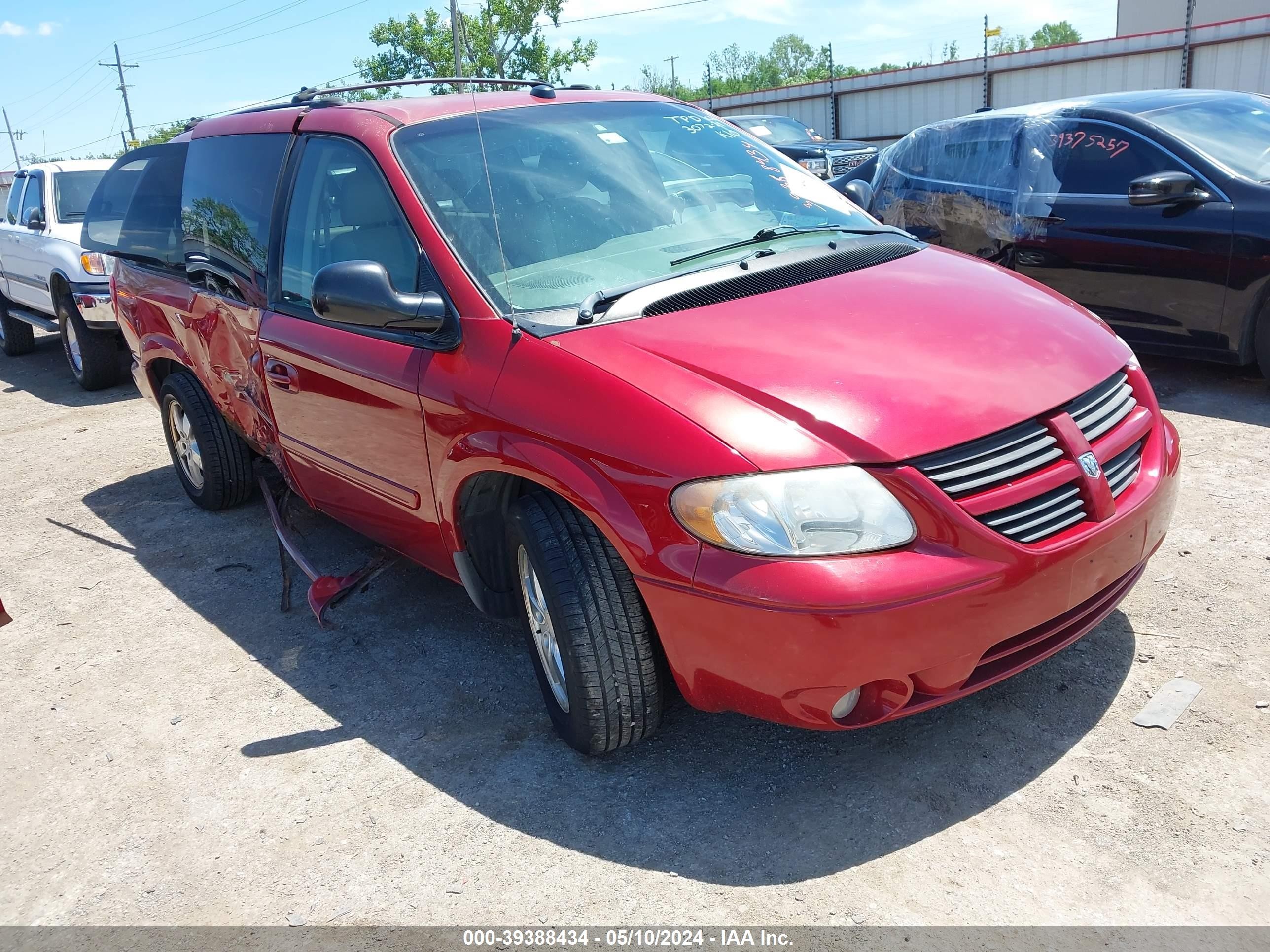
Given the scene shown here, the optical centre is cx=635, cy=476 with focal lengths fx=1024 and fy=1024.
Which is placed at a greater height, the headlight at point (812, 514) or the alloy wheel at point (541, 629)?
the headlight at point (812, 514)

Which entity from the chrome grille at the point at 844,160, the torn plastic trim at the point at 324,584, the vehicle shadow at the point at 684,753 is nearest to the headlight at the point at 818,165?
the chrome grille at the point at 844,160

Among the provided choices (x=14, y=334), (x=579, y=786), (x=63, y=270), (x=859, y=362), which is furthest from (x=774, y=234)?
(x=14, y=334)

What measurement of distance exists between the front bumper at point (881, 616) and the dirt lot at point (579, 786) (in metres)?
0.35

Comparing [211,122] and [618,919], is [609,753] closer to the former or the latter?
[618,919]

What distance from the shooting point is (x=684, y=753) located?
2.92m

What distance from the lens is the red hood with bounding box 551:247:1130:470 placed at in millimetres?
2365

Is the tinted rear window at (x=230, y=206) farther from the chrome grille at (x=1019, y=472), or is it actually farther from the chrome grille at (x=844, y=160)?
the chrome grille at (x=844, y=160)

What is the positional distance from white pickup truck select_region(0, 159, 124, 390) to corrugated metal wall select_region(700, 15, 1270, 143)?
13594 millimetres

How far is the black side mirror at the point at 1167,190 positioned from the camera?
17.3 ft

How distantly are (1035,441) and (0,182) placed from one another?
14.4m

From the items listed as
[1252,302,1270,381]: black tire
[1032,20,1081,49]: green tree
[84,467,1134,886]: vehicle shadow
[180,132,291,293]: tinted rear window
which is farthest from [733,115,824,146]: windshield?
[1032,20,1081,49]: green tree

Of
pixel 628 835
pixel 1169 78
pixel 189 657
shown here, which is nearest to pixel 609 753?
pixel 628 835

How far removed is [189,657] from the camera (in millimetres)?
3885

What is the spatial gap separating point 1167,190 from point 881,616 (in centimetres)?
414
